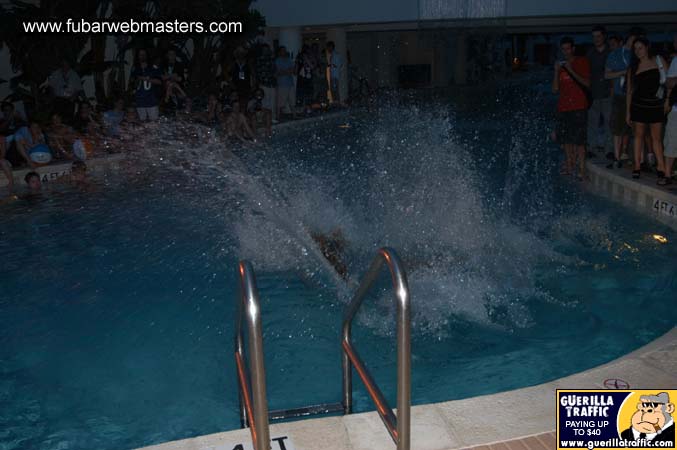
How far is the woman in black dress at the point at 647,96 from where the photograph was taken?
7.68 m

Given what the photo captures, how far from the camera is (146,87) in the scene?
13.5 m

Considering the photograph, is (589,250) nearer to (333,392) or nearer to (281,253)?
(281,253)

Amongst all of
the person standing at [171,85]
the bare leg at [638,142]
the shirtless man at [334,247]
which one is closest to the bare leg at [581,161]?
the bare leg at [638,142]

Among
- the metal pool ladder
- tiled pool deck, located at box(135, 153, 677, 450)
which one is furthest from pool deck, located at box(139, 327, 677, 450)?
the metal pool ladder

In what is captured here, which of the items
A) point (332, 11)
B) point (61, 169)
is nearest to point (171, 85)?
point (61, 169)

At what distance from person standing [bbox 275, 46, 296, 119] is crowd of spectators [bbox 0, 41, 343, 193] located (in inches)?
1.0

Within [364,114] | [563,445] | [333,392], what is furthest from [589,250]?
[364,114]

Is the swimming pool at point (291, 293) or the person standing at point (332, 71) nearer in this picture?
the swimming pool at point (291, 293)

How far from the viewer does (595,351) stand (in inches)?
195

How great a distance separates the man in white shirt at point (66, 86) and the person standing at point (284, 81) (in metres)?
5.91

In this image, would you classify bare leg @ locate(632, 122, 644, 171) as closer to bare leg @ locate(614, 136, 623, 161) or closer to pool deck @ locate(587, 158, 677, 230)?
pool deck @ locate(587, 158, 677, 230)

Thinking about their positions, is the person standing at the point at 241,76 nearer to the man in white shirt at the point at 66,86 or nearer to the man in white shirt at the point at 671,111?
the man in white shirt at the point at 66,86

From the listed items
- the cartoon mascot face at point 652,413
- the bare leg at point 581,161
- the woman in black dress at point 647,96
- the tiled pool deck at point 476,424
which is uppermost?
the woman in black dress at point 647,96

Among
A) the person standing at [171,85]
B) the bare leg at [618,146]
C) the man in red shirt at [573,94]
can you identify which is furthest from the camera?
the person standing at [171,85]
